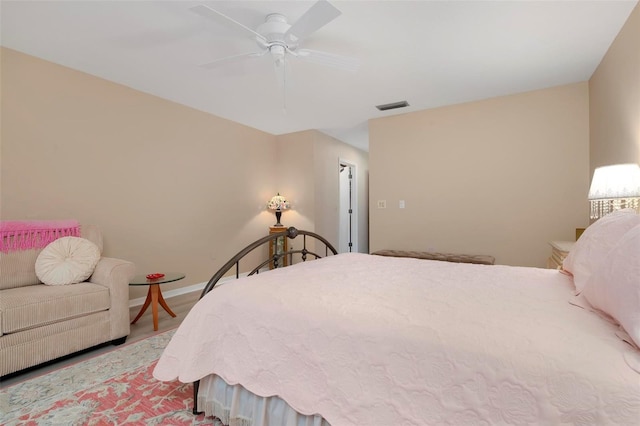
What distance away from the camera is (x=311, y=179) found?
5.24 metres

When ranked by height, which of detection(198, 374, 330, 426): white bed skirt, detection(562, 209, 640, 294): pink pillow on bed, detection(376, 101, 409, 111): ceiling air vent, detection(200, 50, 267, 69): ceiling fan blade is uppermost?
detection(376, 101, 409, 111): ceiling air vent

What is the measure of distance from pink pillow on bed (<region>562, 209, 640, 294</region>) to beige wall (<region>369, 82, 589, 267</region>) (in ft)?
7.96

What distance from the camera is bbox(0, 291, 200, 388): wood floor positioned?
2.04 metres

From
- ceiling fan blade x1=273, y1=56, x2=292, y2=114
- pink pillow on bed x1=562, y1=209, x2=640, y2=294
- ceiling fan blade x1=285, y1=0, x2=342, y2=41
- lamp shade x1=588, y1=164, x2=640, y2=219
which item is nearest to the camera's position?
pink pillow on bed x1=562, y1=209, x2=640, y2=294

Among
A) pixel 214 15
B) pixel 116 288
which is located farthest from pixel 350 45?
pixel 116 288

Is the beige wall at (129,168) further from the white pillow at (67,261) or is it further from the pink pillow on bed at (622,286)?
the pink pillow on bed at (622,286)

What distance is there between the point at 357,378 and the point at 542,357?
538 millimetres

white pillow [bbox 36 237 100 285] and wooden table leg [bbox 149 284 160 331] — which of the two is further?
wooden table leg [bbox 149 284 160 331]

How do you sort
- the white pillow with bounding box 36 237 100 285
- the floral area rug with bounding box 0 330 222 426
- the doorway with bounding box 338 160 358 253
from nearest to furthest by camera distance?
the floral area rug with bounding box 0 330 222 426
the white pillow with bounding box 36 237 100 285
the doorway with bounding box 338 160 358 253

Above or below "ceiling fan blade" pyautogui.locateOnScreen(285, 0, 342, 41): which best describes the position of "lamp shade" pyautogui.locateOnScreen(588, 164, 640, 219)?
below

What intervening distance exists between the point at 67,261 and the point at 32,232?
0.42 meters

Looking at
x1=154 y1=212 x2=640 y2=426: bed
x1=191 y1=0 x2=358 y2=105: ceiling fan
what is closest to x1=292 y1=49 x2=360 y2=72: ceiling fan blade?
x1=191 y1=0 x2=358 y2=105: ceiling fan

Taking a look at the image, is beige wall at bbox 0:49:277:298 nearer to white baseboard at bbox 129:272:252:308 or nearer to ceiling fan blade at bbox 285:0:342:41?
white baseboard at bbox 129:272:252:308

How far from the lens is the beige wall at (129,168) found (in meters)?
2.75
